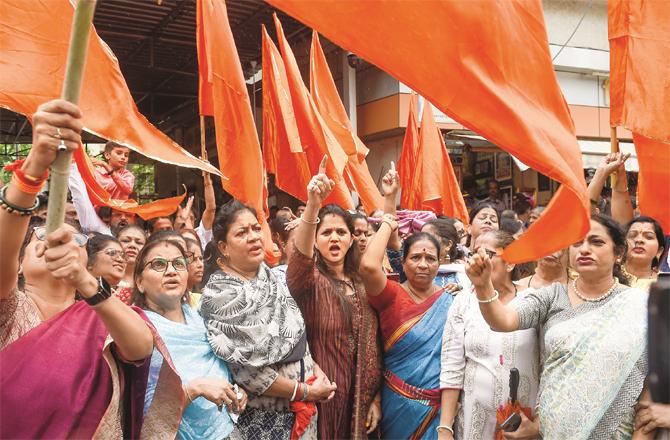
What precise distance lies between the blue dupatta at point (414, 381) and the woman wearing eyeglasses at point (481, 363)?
3.6 inches

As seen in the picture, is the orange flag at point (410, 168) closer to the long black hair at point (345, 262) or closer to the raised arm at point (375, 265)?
the long black hair at point (345, 262)

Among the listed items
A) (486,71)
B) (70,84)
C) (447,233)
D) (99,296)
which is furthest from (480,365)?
(70,84)

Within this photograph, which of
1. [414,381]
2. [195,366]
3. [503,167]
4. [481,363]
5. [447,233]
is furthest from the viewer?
[503,167]

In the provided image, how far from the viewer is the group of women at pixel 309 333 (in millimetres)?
2062

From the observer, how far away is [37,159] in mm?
1698

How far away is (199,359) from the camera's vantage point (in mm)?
2920

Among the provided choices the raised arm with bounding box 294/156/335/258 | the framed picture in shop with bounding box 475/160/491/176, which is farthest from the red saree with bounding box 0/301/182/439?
the framed picture in shop with bounding box 475/160/491/176

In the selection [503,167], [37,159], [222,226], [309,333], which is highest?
[503,167]

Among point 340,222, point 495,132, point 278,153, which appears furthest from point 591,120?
point 495,132

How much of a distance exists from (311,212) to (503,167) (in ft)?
32.6

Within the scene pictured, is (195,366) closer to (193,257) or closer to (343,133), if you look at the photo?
(193,257)

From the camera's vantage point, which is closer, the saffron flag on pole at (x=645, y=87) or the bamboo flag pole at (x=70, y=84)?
the bamboo flag pole at (x=70, y=84)

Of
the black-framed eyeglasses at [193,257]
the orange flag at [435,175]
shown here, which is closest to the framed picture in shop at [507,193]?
the orange flag at [435,175]

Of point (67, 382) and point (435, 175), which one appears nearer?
point (67, 382)
